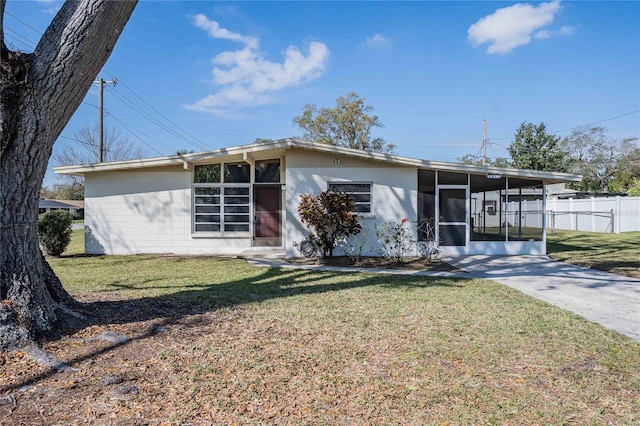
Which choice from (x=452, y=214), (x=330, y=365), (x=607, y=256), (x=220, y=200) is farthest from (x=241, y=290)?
(x=607, y=256)

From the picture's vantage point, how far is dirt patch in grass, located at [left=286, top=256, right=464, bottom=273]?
956cm

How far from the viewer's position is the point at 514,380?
3.24 m

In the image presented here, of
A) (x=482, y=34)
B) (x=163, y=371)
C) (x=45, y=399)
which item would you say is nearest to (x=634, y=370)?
(x=163, y=371)

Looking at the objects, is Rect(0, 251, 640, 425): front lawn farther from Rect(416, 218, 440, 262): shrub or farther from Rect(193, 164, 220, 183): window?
Rect(193, 164, 220, 183): window

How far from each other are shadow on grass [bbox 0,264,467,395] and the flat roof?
12.3 feet

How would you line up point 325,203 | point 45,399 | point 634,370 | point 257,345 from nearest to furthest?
point 45,399 < point 634,370 < point 257,345 < point 325,203

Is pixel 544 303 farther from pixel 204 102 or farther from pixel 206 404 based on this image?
pixel 204 102

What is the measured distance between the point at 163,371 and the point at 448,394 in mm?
2291

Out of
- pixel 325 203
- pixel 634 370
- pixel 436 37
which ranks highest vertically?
pixel 436 37

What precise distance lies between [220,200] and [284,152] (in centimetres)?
255

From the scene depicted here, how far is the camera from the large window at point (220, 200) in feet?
40.5

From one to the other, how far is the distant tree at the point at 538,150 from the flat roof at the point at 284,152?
30712mm

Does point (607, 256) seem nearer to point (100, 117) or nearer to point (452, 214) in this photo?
point (452, 214)

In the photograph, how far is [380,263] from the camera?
1020cm
